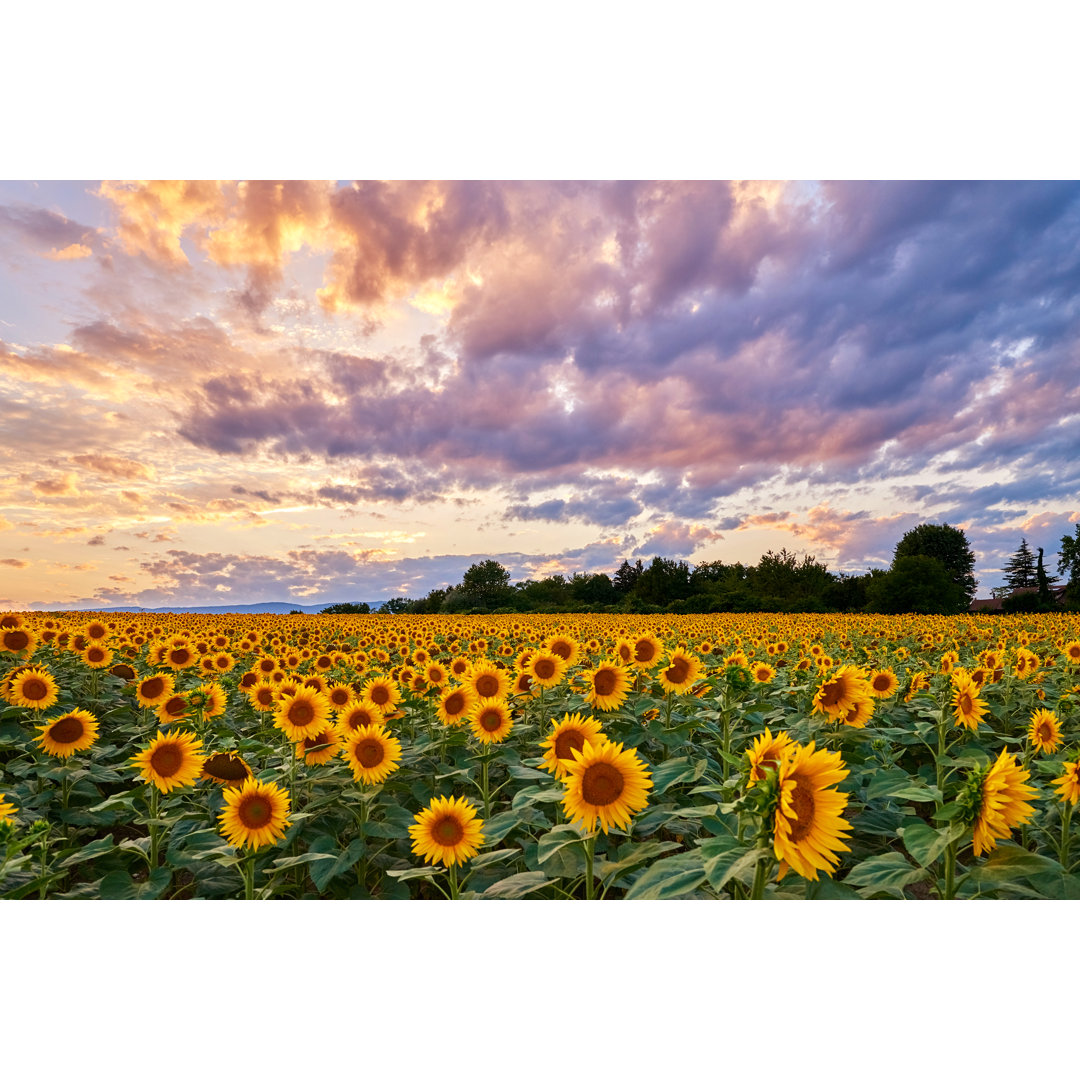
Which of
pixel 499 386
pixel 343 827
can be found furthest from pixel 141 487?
pixel 343 827

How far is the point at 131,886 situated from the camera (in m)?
2.66

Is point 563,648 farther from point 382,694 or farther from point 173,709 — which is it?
point 173,709

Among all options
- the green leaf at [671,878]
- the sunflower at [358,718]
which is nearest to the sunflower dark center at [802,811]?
the green leaf at [671,878]

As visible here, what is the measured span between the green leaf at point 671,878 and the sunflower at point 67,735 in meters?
3.03

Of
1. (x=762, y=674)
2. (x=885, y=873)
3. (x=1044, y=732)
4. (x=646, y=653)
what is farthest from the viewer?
(x=762, y=674)

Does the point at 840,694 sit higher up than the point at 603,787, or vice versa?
the point at 840,694

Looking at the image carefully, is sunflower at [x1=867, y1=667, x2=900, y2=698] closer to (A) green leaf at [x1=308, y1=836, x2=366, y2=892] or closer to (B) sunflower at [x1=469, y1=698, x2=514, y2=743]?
(B) sunflower at [x1=469, y1=698, x2=514, y2=743]

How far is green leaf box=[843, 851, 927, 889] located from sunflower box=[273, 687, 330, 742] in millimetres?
2258

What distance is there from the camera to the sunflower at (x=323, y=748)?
3.01 m

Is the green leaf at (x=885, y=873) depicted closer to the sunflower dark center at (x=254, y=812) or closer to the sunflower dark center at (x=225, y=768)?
the sunflower dark center at (x=254, y=812)

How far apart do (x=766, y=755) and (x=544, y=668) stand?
2104 millimetres

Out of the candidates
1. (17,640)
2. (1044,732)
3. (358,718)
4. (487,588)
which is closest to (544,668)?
(358,718)

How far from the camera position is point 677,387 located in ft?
24.5
